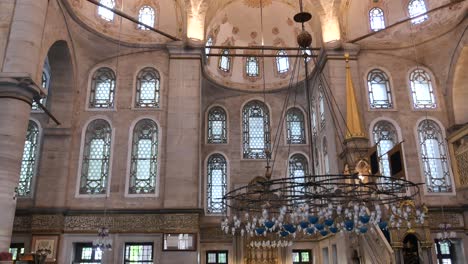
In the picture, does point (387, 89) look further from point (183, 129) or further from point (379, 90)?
point (183, 129)

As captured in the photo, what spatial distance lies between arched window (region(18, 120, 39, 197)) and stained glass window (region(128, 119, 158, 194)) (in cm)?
356

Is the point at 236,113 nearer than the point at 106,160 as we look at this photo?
No

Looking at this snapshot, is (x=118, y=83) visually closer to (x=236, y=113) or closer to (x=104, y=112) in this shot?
(x=104, y=112)

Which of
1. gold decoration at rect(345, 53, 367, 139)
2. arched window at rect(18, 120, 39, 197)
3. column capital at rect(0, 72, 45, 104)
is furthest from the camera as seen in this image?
arched window at rect(18, 120, 39, 197)

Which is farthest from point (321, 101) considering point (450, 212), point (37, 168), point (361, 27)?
point (37, 168)

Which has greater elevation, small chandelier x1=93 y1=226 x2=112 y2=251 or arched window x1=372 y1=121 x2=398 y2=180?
arched window x1=372 y1=121 x2=398 y2=180

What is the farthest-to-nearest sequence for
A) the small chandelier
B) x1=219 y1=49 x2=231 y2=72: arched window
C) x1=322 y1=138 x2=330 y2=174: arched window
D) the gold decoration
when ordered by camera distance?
x1=219 y1=49 x2=231 y2=72: arched window < x1=322 y1=138 x2=330 y2=174: arched window < the gold decoration < the small chandelier

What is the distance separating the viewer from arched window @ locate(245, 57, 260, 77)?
21.3m

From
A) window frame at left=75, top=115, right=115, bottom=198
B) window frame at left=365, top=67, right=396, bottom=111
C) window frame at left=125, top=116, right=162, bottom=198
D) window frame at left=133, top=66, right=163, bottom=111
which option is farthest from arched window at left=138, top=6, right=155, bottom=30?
window frame at left=365, top=67, right=396, bottom=111

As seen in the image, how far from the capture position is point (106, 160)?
15.8 meters

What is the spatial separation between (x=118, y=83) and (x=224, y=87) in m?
5.61

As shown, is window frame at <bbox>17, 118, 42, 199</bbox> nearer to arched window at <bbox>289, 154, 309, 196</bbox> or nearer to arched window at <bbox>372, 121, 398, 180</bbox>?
arched window at <bbox>289, 154, 309, 196</bbox>

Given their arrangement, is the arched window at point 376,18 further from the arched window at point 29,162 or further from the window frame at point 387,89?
the arched window at point 29,162

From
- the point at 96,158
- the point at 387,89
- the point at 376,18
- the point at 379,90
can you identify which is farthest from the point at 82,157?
the point at 376,18
